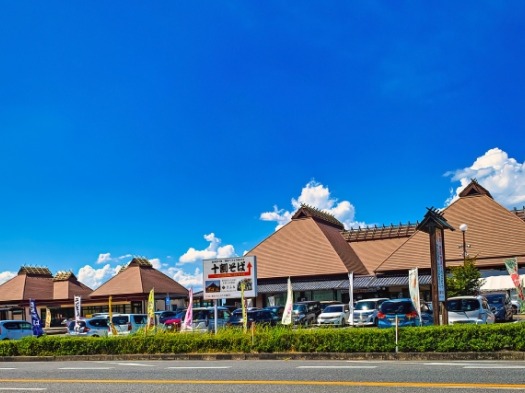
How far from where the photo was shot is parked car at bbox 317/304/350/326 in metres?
29.0

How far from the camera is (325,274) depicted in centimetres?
4303

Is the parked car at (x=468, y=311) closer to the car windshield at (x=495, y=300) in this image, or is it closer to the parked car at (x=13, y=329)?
the car windshield at (x=495, y=300)

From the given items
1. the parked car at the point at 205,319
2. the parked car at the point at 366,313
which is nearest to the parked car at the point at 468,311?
the parked car at the point at 366,313

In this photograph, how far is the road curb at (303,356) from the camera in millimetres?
14078

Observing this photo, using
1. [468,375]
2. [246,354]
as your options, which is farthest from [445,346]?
[246,354]

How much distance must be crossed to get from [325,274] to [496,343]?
95.2ft

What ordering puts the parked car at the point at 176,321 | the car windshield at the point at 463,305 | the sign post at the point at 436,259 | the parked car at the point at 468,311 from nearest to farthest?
the sign post at the point at 436,259 < the parked car at the point at 468,311 < the car windshield at the point at 463,305 < the parked car at the point at 176,321

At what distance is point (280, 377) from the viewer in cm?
1165

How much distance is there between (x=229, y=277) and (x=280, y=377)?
29.2 ft

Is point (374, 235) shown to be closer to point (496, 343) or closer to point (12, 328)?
point (12, 328)

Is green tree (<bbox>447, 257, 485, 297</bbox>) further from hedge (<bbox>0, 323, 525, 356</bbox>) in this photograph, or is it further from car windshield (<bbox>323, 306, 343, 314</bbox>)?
hedge (<bbox>0, 323, 525, 356</bbox>)

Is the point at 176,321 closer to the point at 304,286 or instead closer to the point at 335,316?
the point at 335,316

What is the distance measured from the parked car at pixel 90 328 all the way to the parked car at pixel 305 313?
9.92 meters

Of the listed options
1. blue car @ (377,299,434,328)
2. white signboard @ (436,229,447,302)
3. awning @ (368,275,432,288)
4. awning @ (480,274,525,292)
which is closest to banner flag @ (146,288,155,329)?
blue car @ (377,299,434,328)
